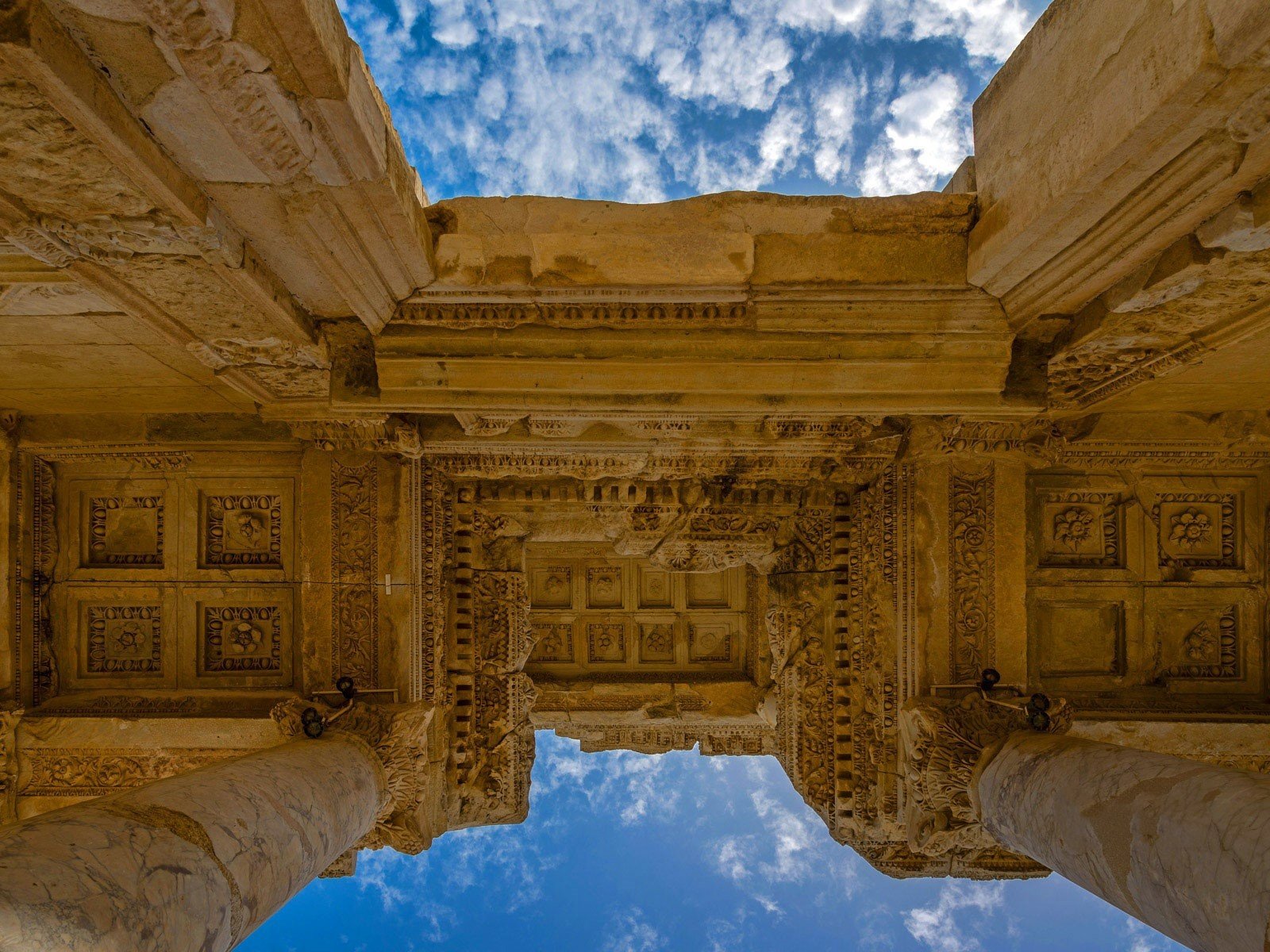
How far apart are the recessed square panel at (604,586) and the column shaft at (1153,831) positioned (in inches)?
197

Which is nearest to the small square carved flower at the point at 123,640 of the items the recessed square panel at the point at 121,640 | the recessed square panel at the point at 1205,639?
the recessed square panel at the point at 121,640

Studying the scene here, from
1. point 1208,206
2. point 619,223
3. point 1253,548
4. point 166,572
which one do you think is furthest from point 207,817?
point 1253,548

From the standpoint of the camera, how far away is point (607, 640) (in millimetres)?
8523

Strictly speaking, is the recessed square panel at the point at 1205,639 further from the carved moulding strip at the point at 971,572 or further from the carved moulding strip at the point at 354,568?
the carved moulding strip at the point at 354,568

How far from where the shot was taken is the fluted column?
221 centimetres

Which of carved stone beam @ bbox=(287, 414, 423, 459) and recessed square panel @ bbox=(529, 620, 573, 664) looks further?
recessed square panel @ bbox=(529, 620, 573, 664)

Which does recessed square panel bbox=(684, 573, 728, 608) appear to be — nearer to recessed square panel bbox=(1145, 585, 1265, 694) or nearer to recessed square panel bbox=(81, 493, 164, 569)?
recessed square panel bbox=(1145, 585, 1265, 694)

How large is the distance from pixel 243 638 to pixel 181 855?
290 centimetres

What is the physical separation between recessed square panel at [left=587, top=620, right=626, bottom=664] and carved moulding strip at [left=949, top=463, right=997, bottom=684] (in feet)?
14.4

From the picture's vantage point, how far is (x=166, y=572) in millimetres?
5328

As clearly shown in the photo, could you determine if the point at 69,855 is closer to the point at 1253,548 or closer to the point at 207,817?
the point at 207,817

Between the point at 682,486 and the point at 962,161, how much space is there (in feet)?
9.70

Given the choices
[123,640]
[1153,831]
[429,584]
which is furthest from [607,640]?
[1153,831]

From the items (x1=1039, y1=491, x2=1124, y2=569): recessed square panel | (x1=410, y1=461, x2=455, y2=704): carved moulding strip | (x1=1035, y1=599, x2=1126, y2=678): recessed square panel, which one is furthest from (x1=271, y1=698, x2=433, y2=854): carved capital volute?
(x1=1039, y1=491, x2=1124, y2=569): recessed square panel
